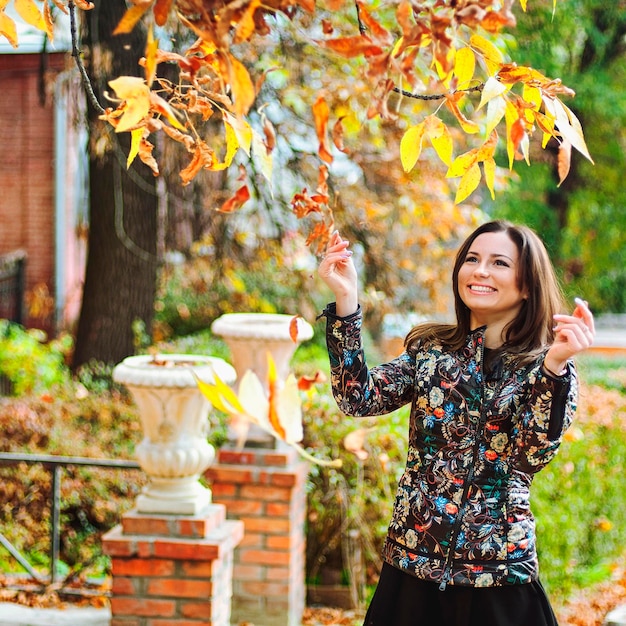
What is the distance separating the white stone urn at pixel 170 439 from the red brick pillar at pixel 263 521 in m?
0.68

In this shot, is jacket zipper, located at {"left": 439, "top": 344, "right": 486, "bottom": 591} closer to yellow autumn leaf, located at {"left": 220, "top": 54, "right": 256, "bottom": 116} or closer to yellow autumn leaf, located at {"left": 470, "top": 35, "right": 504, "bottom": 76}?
yellow autumn leaf, located at {"left": 470, "top": 35, "right": 504, "bottom": 76}

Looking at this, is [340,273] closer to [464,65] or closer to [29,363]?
[464,65]

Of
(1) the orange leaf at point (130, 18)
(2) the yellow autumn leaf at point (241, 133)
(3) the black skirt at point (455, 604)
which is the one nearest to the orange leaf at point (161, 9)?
(1) the orange leaf at point (130, 18)

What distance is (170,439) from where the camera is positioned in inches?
137

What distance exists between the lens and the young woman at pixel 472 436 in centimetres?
227

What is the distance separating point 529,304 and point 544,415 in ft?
1.31

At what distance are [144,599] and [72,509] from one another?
1.76 metres

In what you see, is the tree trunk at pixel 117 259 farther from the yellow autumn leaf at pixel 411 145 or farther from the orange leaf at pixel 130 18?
the orange leaf at pixel 130 18

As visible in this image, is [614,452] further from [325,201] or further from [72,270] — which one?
[72,270]

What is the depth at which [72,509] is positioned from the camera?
5.02 metres

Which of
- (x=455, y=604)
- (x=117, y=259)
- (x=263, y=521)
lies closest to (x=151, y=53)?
(x=455, y=604)

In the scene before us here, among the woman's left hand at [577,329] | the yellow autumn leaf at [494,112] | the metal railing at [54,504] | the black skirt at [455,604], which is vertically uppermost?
the yellow autumn leaf at [494,112]

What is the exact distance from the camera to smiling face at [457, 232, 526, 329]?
242 cm

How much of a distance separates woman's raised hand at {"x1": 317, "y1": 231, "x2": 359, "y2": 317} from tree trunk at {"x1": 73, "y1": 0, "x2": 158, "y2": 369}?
438 cm
